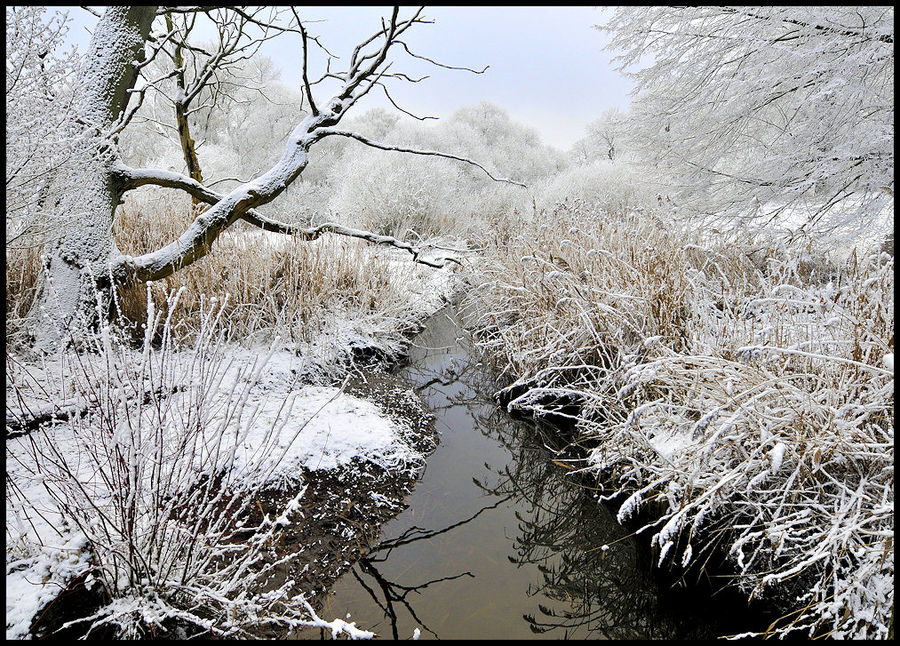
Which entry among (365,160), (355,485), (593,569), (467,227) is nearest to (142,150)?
(365,160)

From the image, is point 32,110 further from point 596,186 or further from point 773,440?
point 596,186

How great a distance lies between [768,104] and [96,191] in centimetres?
639

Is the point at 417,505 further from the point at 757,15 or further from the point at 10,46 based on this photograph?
the point at 757,15

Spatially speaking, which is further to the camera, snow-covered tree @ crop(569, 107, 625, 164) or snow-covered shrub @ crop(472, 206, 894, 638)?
snow-covered tree @ crop(569, 107, 625, 164)

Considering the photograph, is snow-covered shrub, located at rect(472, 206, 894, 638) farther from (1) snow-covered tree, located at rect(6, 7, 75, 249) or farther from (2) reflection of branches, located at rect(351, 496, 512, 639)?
(1) snow-covered tree, located at rect(6, 7, 75, 249)

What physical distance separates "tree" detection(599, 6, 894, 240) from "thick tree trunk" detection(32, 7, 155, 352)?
5.30 m

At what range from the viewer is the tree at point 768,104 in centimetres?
420

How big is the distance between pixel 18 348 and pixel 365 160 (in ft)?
31.6

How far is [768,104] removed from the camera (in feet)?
16.9

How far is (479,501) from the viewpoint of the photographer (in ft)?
9.23

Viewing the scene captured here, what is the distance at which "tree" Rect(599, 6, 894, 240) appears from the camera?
4.20m

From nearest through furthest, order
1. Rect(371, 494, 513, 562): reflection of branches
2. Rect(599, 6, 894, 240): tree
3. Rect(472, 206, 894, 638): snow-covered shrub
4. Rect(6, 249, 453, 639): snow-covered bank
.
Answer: Rect(6, 249, 453, 639): snow-covered bank → Rect(472, 206, 894, 638): snow-covered shrub → Rect(371, 494, 513, 562): reflection of branches → Rect(599, 6, 894, 240): tree

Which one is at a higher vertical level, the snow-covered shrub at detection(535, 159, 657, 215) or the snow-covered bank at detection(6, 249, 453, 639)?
the snow-covered shrub at detection(535, 159, 657, 215)

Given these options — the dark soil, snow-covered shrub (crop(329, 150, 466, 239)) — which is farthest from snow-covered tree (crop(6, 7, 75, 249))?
snow-covered shrub (crop(329, 150, 466, 239))
